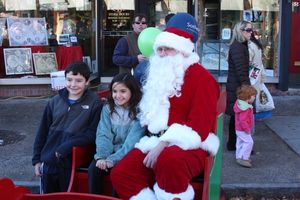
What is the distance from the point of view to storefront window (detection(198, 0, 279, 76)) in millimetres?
9633

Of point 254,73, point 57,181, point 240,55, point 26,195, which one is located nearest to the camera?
point 26,195

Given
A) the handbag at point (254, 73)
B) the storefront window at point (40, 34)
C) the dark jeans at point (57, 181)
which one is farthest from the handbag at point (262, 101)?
the storefront window at point (40, 34)

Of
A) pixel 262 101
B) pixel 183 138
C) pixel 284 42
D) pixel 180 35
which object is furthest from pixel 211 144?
pixel 284 42

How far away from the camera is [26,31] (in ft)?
31.4

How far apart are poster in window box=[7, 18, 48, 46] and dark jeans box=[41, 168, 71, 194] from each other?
616 centimetres

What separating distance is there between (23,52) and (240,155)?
17.8 ft

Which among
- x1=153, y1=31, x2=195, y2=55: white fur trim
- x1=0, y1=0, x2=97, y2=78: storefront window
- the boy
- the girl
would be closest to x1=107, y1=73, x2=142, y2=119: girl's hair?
the girl

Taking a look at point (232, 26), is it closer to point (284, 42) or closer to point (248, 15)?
point (248, 15)

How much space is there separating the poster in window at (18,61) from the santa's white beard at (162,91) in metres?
6.54

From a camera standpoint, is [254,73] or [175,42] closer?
[175,42]

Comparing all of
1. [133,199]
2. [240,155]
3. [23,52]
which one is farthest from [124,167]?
Result: [23,52]

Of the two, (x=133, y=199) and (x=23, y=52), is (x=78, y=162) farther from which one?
(x=23, y=52)

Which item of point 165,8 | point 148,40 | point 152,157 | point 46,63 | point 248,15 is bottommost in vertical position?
point 152,157

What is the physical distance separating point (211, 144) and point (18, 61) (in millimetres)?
6932
